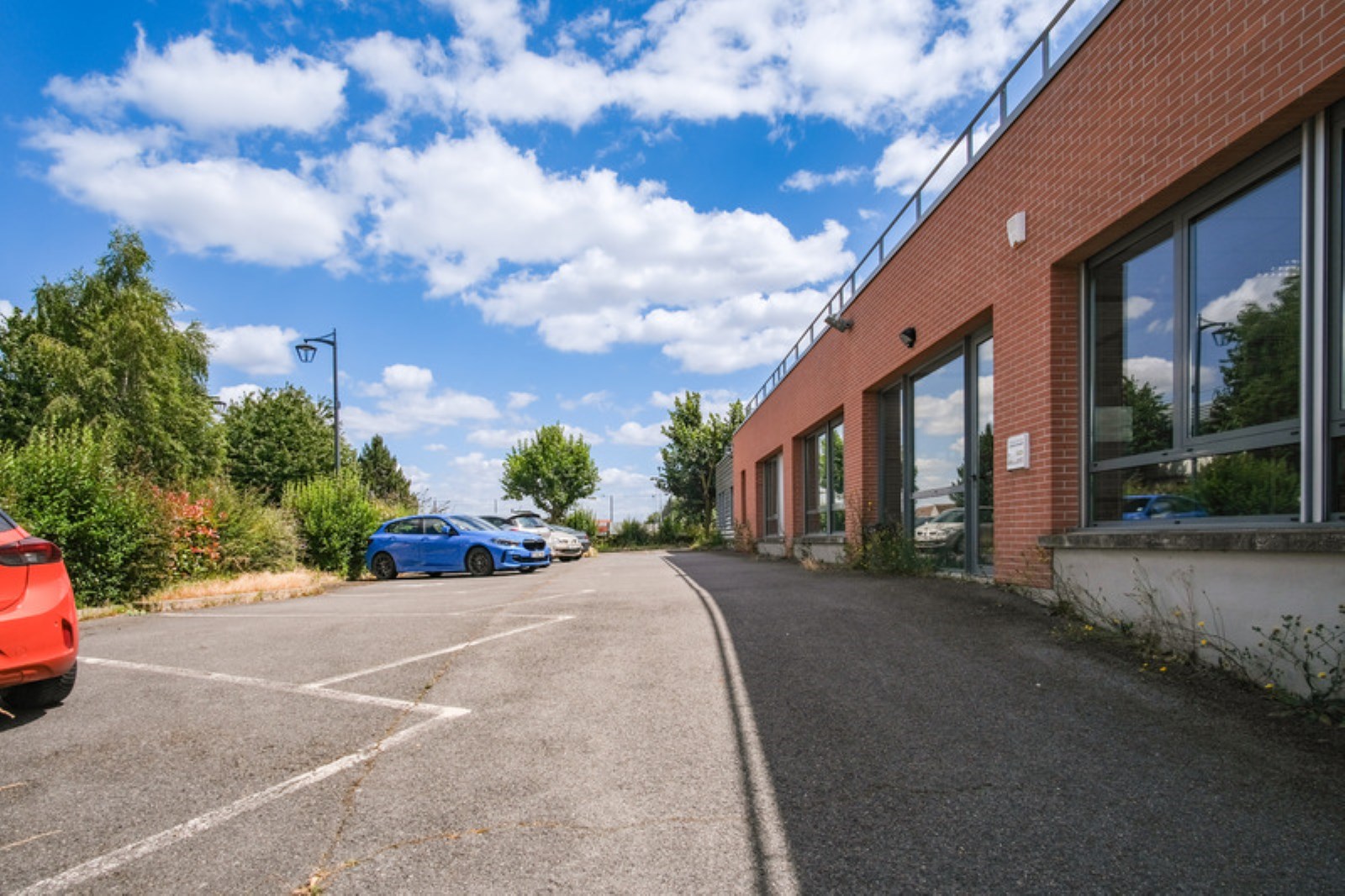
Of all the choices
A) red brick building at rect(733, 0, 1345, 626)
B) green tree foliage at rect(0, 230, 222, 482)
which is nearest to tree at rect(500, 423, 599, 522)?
green tree foliage at rect(0, 230, 222, 482)

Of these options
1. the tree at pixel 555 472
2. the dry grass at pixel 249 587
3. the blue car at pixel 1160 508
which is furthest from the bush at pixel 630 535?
the blue car at pixel 1160 508

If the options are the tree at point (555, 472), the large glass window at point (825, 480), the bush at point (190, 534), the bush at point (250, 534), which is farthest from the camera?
the tree at point (555, 472)

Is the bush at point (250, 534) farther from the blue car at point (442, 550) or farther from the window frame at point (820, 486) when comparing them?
the window frame at point (820, 486)

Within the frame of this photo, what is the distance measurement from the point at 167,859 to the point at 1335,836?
13.5ft

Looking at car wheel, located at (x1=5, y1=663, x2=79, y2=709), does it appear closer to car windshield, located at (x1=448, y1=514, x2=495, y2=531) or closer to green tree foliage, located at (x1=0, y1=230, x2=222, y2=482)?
car windshield, located at (x1=448, y1=514, x2=495, y2=531)

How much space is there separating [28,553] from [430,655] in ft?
9.30

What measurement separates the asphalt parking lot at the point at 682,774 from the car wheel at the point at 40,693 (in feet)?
0.36

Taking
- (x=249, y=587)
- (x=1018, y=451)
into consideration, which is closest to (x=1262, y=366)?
(x=1018, y=451)

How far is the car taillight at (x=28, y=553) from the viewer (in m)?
4.85

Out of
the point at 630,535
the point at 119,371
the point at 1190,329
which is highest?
the point at 119,371

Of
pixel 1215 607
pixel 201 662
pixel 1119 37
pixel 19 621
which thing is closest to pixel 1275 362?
pixel 1215 607

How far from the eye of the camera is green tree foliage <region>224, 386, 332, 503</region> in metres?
48.7

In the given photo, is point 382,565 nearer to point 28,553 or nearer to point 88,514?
point 88,514

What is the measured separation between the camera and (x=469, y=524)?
19.8 meters
